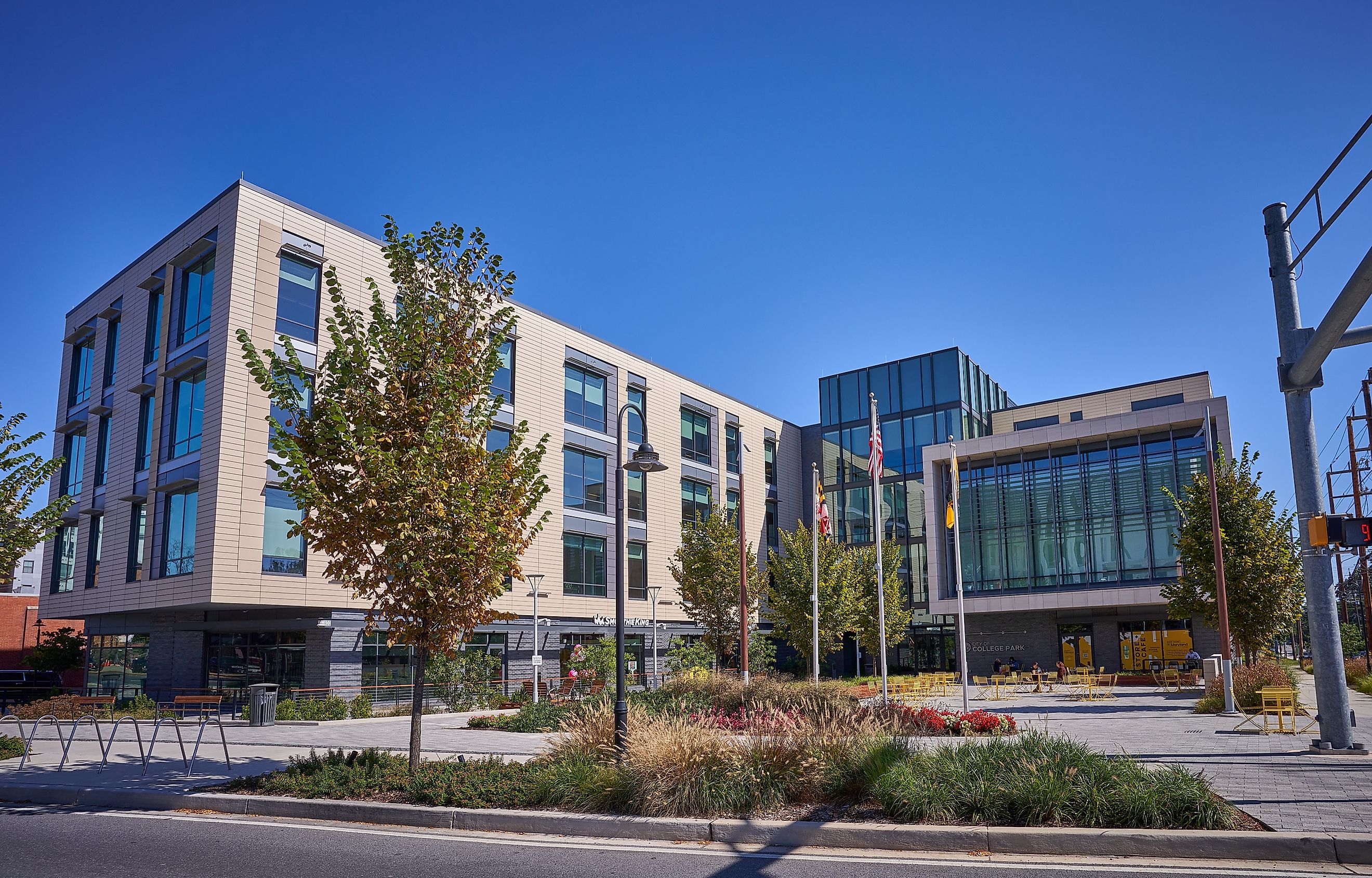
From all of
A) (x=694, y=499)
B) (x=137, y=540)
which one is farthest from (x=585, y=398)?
(x=137, y=540)

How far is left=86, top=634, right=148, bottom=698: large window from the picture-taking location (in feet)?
124

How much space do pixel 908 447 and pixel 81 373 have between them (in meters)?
40.6

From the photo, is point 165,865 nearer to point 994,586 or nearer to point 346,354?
point 346,354

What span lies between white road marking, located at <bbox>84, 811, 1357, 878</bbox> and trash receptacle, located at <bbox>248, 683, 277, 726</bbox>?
1474 cm

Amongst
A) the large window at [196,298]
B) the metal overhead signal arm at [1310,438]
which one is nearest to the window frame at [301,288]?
the large window at [196,298]

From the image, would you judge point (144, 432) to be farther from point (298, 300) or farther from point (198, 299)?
point (298, 300)

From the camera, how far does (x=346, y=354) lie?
44.0 ft

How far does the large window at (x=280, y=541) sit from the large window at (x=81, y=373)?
49.0 ft

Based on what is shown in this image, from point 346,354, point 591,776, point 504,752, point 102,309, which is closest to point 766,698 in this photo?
point 504,752

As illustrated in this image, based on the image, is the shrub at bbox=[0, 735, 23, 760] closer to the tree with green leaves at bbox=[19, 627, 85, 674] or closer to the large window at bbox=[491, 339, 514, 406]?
the large window at bbox=[491, 339, 514, 406]

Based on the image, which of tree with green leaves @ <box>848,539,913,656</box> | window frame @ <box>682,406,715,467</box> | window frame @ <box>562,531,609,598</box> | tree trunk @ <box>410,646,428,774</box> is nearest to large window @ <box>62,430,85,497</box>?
window frame @ <box>562,531,609,598</box>

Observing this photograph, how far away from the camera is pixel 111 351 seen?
38125mm

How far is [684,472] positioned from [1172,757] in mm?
36445

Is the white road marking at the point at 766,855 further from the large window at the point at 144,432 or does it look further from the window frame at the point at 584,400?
the window frame at the point at 584,400
